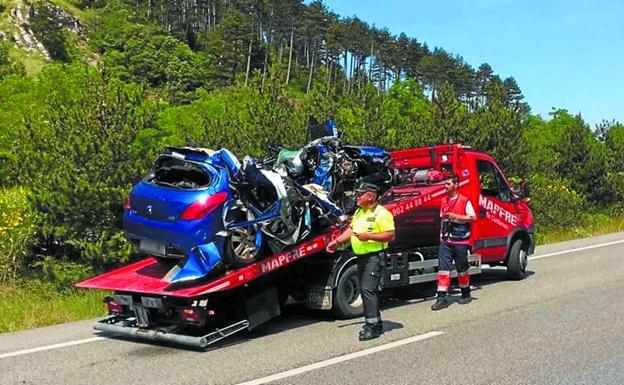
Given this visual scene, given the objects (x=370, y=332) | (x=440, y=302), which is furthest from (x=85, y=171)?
(x=370, y=332)

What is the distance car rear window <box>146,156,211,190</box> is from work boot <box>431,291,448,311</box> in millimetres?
3901

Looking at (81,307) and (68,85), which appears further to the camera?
(68,85)

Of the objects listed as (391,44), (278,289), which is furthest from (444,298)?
(391,44)

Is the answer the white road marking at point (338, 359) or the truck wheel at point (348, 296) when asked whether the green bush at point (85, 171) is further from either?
the white road marking at point (338, 359)

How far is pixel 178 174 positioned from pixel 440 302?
4.20 m

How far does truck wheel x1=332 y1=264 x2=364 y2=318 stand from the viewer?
9.11m

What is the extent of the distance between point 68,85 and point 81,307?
22311 mm

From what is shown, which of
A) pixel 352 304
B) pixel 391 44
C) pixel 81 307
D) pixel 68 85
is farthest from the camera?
pixel 391 44

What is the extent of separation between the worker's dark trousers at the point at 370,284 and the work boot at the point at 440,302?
197 centimetres

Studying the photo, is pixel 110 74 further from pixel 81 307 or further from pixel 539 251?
pixel 539 251

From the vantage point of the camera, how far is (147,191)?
8.15m

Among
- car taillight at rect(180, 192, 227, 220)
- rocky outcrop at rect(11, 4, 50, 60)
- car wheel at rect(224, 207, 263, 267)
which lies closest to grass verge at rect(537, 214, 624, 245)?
car wheel at rect(224, 207, 263, 267)

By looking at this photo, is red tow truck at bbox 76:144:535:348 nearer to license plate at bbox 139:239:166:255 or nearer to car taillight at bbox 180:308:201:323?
car taillight at bbox 180:308:201:323

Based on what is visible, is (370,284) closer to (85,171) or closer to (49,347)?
(49,347)
